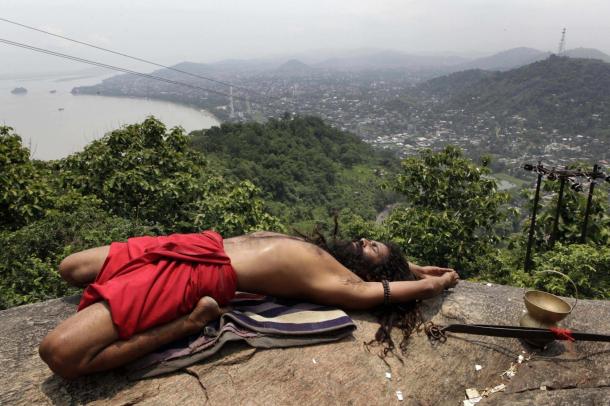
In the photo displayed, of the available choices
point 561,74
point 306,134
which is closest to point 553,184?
point 306,134

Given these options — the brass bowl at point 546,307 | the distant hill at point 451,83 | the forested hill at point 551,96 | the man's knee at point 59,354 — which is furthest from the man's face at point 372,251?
the distant hill at point 451,83

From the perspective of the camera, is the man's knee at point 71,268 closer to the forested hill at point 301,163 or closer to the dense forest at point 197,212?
the dense forest at point 197,212

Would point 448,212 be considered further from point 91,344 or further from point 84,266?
point 91,344

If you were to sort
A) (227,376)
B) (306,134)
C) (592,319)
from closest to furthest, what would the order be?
(227,376), (592,319), (306,134)

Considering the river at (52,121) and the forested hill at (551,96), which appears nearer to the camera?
the river at (52,121)

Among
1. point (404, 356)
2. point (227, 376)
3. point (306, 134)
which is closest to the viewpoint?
point (227, 376)

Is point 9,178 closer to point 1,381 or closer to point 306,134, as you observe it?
point 1,381
